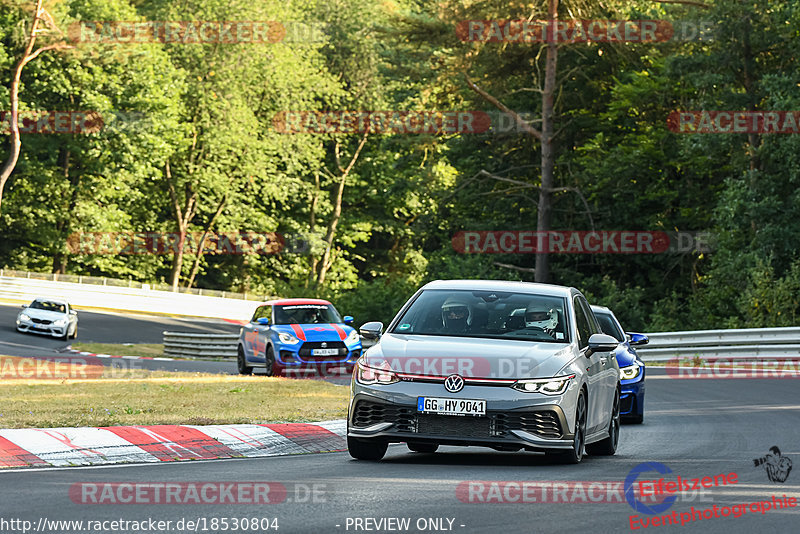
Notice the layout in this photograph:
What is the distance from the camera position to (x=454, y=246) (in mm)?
50938

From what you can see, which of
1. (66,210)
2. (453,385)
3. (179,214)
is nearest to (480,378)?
(453,385)

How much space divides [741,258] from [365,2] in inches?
1991

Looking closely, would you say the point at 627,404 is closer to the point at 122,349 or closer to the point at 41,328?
the point at 122,349

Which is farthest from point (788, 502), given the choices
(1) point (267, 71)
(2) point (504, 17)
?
(1) point (267, 71)

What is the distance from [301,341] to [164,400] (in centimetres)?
872

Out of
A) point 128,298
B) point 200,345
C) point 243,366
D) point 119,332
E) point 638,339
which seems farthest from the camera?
point 128,298

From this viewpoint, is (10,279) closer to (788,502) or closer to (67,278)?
(67,278)

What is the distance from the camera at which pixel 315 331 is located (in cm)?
2644

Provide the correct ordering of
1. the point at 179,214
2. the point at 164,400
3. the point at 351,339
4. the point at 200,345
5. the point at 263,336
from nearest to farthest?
1. the point at 164,400
2. the point at 351,339
3. the point at 263,336
4. the point at 200,345
5. the point at 179,214

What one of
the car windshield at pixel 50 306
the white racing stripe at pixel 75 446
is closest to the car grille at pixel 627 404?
the white racing stripe at pixel 75 446

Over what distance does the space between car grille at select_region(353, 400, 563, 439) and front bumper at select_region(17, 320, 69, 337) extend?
3360 centimetres

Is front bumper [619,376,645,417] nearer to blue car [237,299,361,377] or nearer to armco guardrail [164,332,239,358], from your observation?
blue car [237,299,361,377]

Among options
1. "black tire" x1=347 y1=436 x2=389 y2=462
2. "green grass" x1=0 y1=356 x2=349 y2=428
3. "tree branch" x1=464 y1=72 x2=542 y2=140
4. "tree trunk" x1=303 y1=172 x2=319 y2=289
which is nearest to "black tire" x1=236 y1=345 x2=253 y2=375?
"green grass" x1=0 y1=356 x2=349 y2=428

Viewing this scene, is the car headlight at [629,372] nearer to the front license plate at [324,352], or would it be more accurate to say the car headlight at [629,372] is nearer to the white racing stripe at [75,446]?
the white racing stripe at [75,446]
